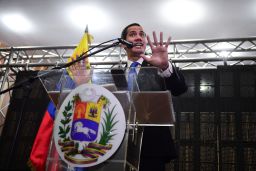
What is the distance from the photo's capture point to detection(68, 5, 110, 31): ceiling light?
536 centimetres

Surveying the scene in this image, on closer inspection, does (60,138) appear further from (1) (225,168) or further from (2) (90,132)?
(1) (225,168)

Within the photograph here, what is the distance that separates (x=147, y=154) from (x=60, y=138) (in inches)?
19.5

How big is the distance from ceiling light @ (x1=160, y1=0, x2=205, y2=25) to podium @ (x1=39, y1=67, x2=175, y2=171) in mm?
4050

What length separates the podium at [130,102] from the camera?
105 cm

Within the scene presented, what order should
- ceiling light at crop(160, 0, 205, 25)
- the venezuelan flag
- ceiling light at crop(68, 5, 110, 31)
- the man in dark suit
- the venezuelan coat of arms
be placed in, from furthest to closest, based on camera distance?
1. ceiling light at crop(68, 5, 110, 31)
2. ceiling light at crop(160, 0, 205, 25)
3. the venezuelan flag
4. the man in dark suit
5. the venezuelan coat of arms

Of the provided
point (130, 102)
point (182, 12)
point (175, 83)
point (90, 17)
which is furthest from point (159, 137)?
point (90, 17)

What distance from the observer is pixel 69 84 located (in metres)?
1.22

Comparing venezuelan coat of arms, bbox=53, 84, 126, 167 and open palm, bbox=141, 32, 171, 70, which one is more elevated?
open palm, bbox=141, 32, 171, 70

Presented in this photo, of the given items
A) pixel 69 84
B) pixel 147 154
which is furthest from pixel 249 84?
pixel 69 84

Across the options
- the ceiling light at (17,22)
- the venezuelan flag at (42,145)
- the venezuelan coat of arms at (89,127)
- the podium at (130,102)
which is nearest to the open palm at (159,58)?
the podium at (130,102)

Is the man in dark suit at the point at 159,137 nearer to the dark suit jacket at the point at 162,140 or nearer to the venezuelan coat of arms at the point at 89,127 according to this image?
the dark suit jacket at the point at 162,140

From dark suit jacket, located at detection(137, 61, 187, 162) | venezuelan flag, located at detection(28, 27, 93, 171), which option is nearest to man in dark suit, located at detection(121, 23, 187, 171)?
dark suit jacket, located at detection(137, 61, 187, 162)

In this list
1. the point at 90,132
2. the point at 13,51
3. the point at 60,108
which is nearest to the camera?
the point at 90,132

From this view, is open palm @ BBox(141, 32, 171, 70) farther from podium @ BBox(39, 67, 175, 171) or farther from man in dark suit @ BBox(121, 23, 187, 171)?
podium @ BBox(39, 67, 175, 171)
